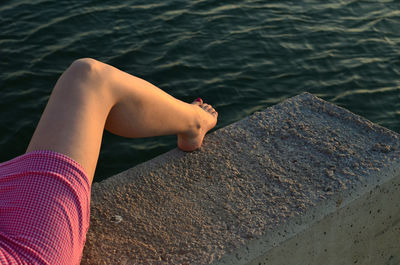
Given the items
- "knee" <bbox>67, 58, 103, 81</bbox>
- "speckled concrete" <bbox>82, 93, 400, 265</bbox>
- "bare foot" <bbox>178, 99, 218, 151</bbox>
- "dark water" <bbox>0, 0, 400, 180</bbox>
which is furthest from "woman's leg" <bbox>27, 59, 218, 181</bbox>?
"dark water" <bbox>0, 0, 400, 180</bbox>

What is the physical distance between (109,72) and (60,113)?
11.7 inches

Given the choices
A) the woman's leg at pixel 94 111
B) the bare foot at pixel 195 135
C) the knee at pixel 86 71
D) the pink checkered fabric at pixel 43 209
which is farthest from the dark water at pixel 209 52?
the pink checkered fabric at pixel 43 209

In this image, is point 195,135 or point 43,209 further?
point 195,135

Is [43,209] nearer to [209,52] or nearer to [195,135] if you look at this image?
[195,135]

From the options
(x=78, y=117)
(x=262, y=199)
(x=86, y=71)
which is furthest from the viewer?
(x=262, y=199)

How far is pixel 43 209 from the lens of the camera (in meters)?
1.88

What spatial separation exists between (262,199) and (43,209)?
1057 millimetres

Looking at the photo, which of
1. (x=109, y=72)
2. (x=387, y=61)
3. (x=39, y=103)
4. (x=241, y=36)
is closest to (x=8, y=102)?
(x=39, y=103)

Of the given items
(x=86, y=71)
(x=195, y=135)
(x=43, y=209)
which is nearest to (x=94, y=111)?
(x=86, y=71)

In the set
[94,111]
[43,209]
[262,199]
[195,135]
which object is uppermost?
[94,111]

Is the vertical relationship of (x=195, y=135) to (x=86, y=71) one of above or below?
below

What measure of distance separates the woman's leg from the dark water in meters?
1.97

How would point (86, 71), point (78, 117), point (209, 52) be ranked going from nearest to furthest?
point (78, 117) → point (86, 71) → point (209, 52)

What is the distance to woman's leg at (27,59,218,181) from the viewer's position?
2.04 m
